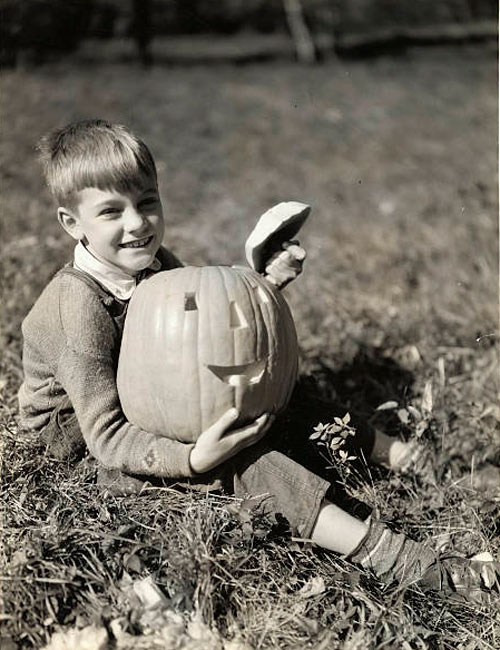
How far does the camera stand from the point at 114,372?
283cm

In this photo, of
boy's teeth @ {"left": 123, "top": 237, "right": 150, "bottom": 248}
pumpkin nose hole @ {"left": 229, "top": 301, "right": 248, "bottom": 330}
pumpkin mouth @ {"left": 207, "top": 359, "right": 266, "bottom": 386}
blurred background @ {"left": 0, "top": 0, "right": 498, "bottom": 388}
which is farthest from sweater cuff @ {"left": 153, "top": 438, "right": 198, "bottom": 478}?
blurred background @ {"left": 0, "top": 0, "right": 498, "bottom": 388}

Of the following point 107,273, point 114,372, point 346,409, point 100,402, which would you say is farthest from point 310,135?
point 100,402

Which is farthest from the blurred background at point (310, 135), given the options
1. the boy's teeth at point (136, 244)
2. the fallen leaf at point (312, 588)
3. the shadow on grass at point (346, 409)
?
the fallen leaf at point (312, 588)

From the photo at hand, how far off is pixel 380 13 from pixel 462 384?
13087mm

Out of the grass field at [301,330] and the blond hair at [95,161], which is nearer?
the grass field at [301,330]

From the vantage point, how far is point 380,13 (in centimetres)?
1520

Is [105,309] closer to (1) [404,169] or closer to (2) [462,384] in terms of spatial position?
(2) [462,384]

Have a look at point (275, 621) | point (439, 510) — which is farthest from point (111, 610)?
point (439, 510)

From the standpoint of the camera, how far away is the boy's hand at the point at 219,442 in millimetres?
2600

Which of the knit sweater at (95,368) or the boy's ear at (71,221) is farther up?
the boy's ear at (71,221)

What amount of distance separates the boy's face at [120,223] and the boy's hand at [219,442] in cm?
70

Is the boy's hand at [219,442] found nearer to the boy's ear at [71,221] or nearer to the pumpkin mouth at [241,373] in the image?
the pumpkin mouth at [241,373]

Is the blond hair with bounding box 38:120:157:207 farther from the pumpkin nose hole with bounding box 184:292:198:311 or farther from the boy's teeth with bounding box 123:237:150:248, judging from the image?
the pumpkin nose hole with bounding box 184:292:198:311

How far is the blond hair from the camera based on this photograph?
275cm
